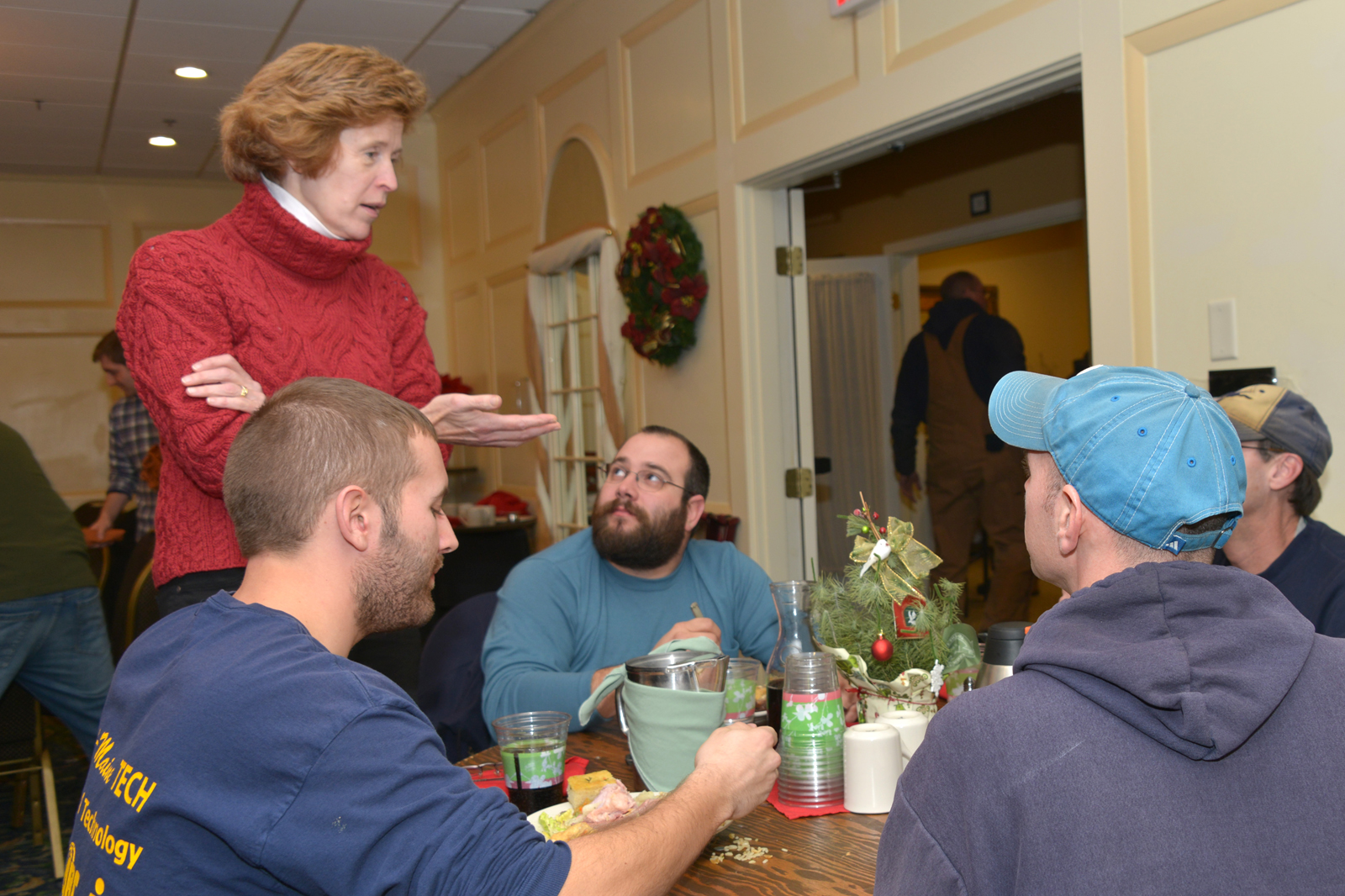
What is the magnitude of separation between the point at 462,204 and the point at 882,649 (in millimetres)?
5966

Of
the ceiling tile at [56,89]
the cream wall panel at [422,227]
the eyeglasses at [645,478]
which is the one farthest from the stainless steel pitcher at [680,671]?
the cream wall panel at [422,227]

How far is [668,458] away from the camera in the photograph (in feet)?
8.14

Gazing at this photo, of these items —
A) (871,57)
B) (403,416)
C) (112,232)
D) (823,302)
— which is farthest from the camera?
(112,232)

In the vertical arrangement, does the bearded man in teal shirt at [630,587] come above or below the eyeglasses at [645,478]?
below

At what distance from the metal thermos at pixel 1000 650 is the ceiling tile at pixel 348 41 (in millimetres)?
4869

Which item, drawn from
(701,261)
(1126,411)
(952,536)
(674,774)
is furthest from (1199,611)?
(952,536)

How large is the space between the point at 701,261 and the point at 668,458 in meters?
2.05

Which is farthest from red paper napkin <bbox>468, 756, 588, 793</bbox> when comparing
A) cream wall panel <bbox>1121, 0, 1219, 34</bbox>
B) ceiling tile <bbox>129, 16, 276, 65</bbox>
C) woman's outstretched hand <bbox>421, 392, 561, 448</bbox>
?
ceiling tile <bbox>129, 16, 276, 65</bbox>

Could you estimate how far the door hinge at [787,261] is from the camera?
4.11 metres

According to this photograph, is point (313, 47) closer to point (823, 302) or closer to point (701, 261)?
point (701, 261)

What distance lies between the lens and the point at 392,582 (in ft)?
3.74

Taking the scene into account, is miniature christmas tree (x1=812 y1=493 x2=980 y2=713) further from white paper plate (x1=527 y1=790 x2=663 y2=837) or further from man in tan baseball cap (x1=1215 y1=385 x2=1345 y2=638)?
man in tan baseball cap (x1=1215 y1=385 x2=1345 y2=638)

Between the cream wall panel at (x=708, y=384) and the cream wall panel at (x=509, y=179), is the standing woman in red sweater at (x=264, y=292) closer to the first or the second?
the cream wall panel at (x=708, y=384)

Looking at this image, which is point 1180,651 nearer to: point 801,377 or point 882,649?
point 882,649
